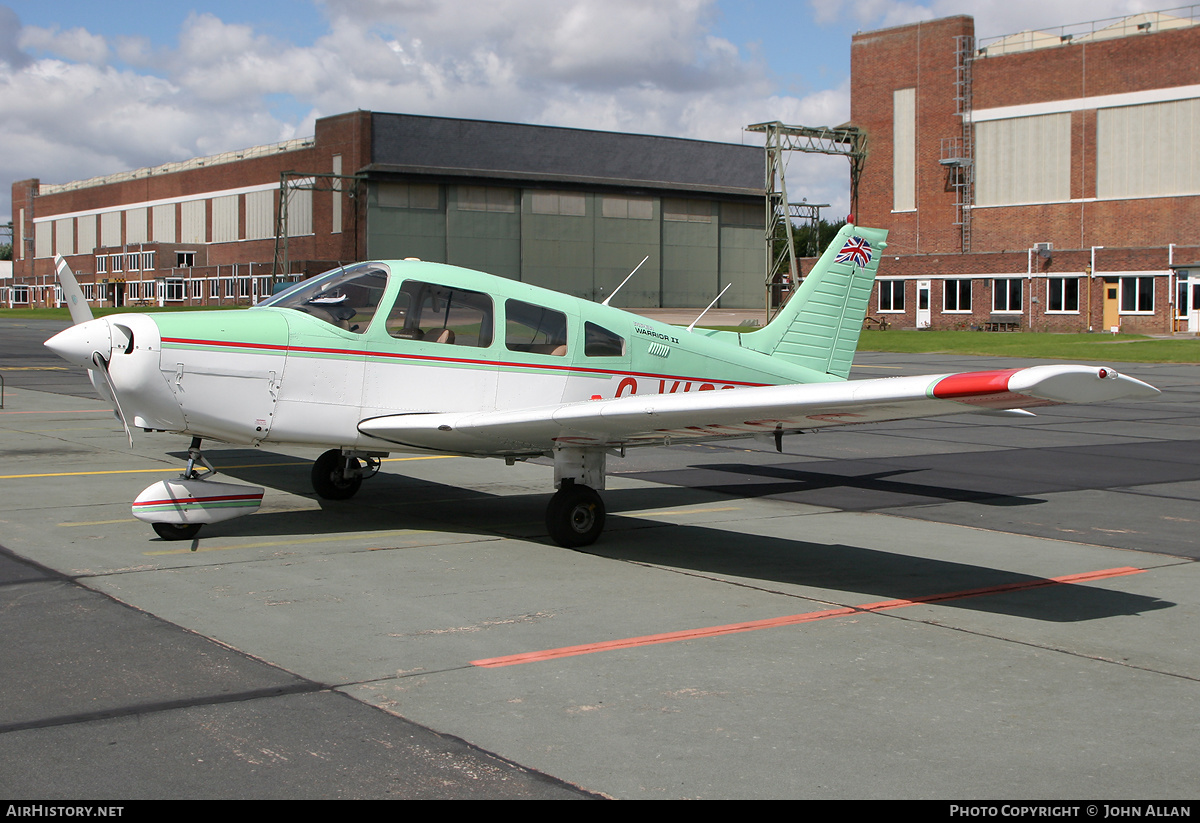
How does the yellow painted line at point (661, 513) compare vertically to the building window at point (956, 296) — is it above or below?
below

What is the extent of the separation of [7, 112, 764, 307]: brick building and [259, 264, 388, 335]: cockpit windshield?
58.1 m

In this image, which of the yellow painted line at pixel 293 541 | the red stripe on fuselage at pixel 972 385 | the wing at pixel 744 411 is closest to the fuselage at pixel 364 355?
the wing at pixel 744 411

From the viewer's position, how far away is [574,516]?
343 inches

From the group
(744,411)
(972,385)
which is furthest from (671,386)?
(972,385)

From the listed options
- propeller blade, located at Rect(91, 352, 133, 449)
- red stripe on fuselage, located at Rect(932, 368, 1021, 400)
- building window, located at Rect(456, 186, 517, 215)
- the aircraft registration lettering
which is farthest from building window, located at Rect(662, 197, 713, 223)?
red stripe on fuselage, located at Rect(932, 368, 1021, 400)

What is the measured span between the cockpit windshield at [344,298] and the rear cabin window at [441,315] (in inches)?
7.6

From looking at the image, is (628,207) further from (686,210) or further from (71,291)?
(71,291)

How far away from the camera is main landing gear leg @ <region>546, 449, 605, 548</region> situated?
8.66 meters

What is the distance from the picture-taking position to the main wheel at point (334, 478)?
1065cm

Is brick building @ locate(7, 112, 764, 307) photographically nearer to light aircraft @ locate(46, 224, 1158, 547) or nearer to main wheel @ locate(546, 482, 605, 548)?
light aircraft @ locate(46, 224, 1158, 547)

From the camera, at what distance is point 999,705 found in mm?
5102

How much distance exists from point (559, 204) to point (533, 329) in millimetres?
66562

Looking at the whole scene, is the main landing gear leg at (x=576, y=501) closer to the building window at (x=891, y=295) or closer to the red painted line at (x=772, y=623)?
the red painted line at (x=772, y=623)
